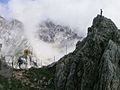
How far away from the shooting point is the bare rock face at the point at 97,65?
166 feet

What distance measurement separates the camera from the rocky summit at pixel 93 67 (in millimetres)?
50812

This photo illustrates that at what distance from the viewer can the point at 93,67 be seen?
54562mm

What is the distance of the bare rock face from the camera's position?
50.6 m

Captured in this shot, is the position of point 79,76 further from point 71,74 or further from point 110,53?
point 110,53

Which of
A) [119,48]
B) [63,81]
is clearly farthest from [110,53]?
[63,81]

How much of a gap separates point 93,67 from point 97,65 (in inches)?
25.1

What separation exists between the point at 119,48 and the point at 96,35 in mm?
5929

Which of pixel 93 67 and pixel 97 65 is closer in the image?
pixel 97 65

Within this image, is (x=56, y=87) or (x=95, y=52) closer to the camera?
(x=95, y=52)

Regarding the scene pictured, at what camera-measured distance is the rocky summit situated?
50812mm

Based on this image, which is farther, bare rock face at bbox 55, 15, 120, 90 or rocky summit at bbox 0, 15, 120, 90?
rocky summit at bbox 0, 15, 120, 90

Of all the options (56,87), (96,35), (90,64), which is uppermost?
(96,35)

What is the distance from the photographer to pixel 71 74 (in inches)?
2279

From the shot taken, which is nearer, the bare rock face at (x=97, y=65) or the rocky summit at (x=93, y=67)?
the bare rock face at (x=97, y=65)
